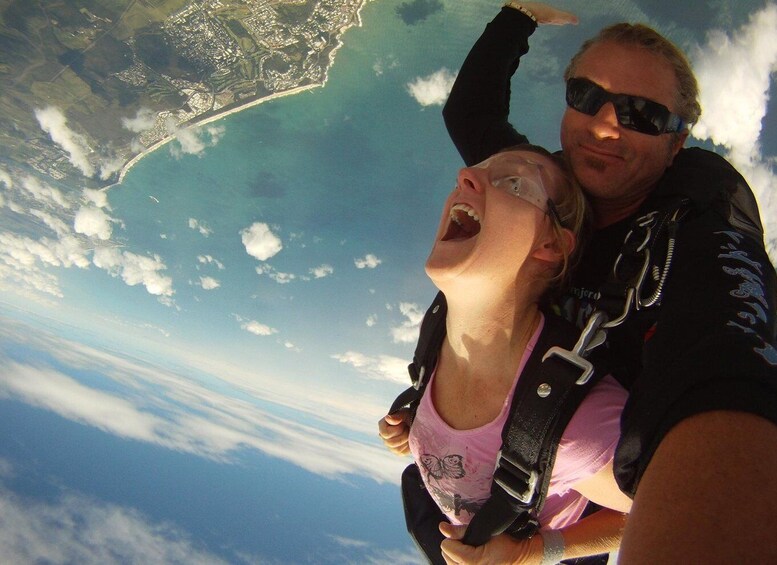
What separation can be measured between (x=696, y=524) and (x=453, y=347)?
1.39m

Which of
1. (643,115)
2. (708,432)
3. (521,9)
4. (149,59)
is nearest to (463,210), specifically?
(643,115)

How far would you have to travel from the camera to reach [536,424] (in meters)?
1.49

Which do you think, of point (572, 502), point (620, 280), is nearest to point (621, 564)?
point (620, 280)

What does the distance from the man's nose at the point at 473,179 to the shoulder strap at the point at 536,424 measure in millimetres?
786

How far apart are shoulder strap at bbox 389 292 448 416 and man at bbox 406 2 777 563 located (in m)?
0.76

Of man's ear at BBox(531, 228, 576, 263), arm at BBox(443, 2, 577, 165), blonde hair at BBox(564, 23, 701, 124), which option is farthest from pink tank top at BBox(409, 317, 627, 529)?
arm at BBox(443, 2, 577, 165)

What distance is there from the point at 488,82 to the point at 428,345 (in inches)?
83.9

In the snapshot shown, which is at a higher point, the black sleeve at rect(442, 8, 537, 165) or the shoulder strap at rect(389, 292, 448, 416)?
the black sleeve at rect(442, 8, 537, 165)

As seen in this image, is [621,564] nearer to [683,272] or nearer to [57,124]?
[683,272]

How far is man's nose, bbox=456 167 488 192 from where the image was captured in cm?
192

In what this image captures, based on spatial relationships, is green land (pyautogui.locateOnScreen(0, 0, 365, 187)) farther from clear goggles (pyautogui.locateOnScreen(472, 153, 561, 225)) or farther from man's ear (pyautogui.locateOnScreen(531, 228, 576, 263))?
man's ear (pyautogui.locateOnScreen(531, 228, 576, 263))

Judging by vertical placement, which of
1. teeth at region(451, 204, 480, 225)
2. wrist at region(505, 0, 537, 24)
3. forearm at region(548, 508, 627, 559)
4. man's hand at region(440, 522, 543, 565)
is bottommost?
man's hand at region(440, 522, 543, 565)

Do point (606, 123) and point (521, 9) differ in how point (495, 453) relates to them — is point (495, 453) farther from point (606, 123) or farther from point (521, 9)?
point (521, 9)

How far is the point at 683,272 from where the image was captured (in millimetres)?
1182
